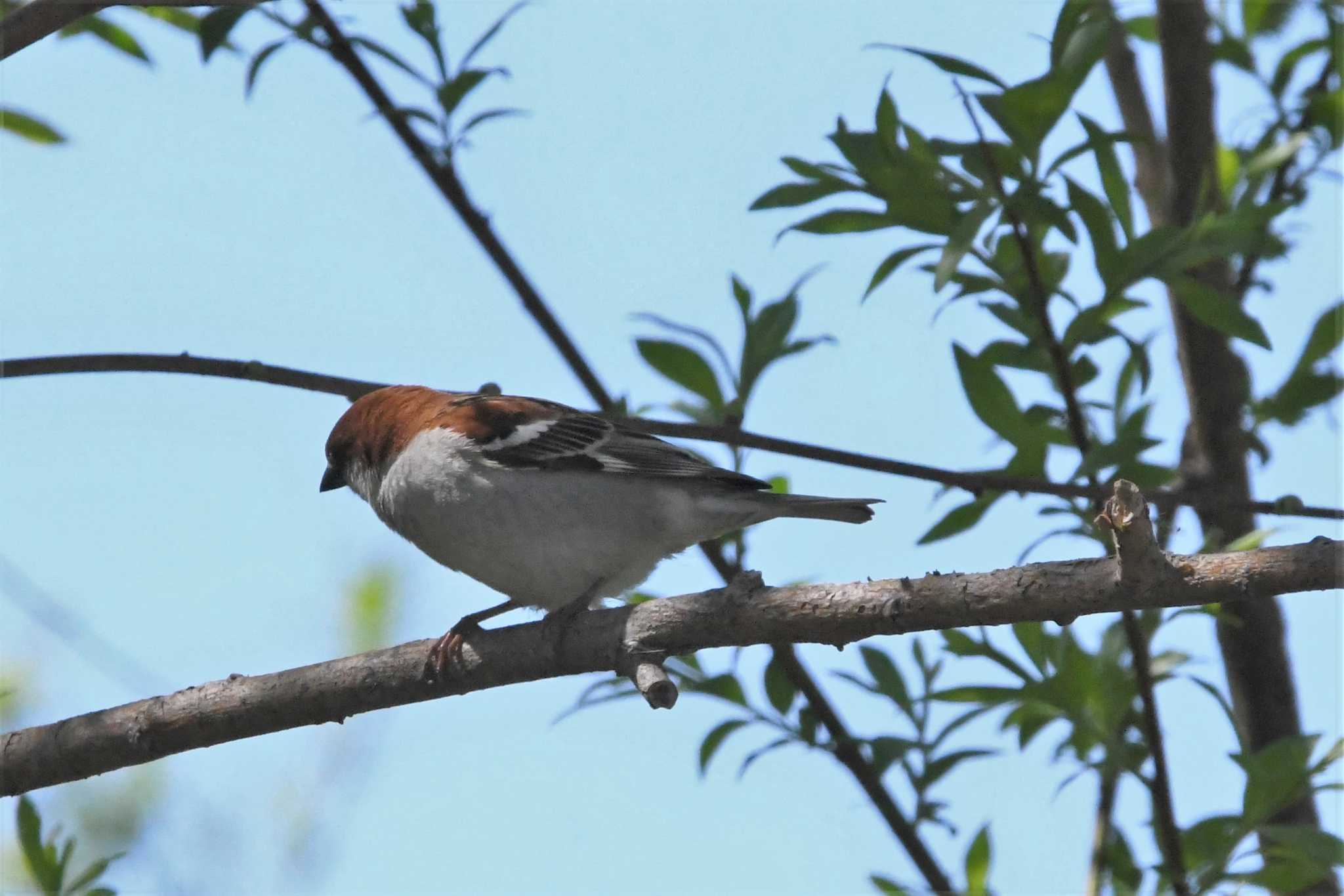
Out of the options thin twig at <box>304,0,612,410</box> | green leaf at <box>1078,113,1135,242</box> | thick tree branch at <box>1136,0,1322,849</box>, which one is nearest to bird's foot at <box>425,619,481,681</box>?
thin twig at <box>304,0,612,410</box>

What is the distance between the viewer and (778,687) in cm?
438

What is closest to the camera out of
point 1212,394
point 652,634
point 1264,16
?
point 652,634

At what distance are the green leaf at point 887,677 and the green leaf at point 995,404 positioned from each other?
89cm

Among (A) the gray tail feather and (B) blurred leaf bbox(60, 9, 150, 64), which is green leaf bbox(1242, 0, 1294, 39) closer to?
(A) the gray tail feather

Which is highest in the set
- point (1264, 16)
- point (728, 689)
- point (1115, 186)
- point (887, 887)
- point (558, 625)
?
point (1264, 16)

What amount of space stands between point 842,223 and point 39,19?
7.37 feet

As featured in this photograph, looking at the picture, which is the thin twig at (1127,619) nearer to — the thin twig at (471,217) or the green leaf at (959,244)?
the green leaf at (959,244)

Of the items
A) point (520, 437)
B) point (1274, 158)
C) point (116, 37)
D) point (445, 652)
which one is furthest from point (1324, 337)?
point (116, 37)

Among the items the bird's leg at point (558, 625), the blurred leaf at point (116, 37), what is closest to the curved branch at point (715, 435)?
the bird's leg at point (558, 625)

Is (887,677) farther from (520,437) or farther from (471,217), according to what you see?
(471,217)

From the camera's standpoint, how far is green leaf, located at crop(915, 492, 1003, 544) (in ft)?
14.0

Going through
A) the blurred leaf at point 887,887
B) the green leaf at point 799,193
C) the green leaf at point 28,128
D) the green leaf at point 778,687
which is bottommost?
the blurred leaf at point 887,887

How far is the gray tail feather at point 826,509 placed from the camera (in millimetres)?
4250

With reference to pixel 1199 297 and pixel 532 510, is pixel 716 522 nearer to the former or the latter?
pixel 532 510
